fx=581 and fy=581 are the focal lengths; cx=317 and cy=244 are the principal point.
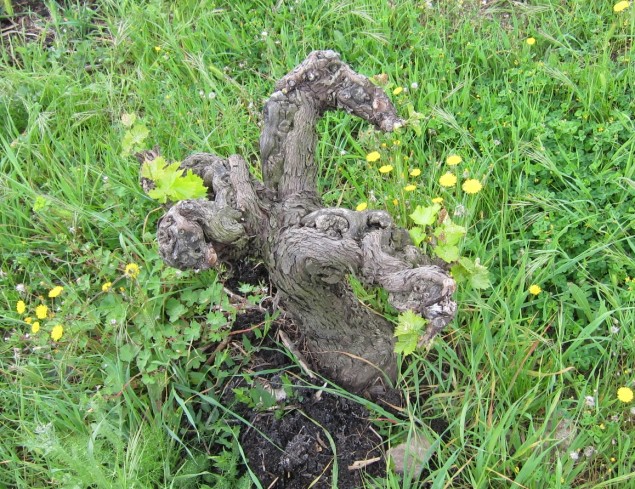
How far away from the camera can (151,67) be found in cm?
346

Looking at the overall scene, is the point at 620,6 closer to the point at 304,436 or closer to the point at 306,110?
the point at 306,110

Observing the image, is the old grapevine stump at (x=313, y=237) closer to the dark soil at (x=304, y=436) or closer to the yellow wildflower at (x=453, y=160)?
the dark soil at (x=304, y=436)

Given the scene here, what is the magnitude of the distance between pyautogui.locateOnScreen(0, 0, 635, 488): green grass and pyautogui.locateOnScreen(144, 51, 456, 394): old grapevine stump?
0.86ft

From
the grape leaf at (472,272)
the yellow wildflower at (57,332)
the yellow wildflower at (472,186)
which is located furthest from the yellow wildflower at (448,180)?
the yellow wildflower at (57,332)

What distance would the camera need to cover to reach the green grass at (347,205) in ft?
6.93

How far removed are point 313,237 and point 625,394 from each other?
1262mm

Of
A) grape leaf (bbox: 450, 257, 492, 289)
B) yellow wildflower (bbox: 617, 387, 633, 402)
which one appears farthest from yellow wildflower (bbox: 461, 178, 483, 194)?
yellow wildflower (bbox: 617, 387, 633, 402)

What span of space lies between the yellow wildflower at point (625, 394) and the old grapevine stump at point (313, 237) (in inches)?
31.6

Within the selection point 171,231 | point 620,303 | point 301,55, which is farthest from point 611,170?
point 171,231

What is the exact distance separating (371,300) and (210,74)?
181cm

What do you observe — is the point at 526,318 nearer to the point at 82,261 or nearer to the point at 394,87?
the point at 394,87

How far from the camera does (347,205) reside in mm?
2814

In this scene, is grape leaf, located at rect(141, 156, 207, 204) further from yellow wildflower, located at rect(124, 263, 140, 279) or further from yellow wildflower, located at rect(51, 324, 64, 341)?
yellow wildflower, located at rect(51, 324, 64, 341)

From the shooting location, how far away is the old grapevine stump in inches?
63.6
